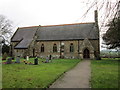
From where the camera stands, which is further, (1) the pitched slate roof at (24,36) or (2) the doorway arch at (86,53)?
(1) the pitched slate roof at (24,36)

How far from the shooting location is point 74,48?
27.5 meters

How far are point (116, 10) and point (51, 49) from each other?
82.2 ft

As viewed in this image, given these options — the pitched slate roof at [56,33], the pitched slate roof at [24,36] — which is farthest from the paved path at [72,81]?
the pitched slate roof at [24,36]

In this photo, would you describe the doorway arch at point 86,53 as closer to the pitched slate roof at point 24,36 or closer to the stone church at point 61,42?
the stone church at point 61,42

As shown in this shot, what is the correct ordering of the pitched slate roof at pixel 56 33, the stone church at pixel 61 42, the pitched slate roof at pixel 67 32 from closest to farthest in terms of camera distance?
the stone church at pixel 61 42 < the pitched slate roof at pixel 67 32 < the pitched slate roof at pixel 56 33

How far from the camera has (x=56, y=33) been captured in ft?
99.6

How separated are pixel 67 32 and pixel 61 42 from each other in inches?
129

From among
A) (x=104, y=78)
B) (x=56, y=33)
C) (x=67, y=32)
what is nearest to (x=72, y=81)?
(x=104, y=78)

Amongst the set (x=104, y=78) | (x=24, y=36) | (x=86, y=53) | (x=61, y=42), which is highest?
(x=24, y=36)

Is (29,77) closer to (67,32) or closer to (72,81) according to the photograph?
(72,81)

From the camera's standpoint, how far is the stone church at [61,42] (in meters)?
26.2

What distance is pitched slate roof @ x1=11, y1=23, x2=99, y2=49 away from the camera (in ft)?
91.1

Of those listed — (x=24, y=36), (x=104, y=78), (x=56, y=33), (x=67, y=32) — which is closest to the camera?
(x=104, y=78)

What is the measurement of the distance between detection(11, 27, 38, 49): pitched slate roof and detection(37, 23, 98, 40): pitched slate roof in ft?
7.33
